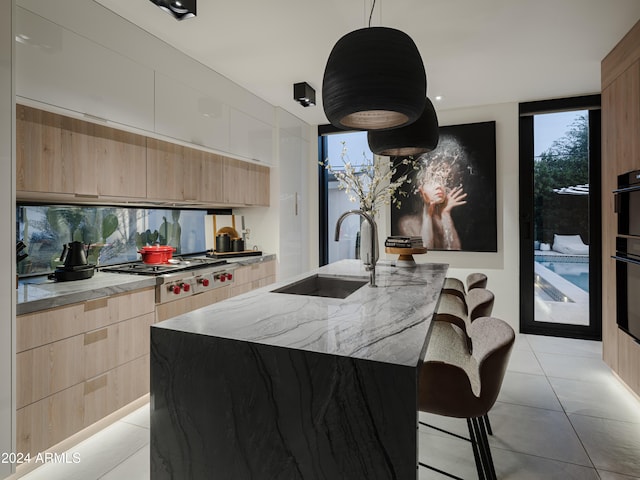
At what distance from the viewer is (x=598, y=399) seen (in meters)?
2.63

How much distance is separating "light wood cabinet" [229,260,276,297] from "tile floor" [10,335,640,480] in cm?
132

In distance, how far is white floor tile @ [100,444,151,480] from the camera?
1.87 m

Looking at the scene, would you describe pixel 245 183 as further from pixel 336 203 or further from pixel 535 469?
pixel 535 469

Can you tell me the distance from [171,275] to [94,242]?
0.74 m

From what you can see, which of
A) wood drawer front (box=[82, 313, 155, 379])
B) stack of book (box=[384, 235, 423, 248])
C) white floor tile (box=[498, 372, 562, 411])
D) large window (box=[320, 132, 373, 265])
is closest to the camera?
wood drawer front (box=[82, 313, 155, 379])

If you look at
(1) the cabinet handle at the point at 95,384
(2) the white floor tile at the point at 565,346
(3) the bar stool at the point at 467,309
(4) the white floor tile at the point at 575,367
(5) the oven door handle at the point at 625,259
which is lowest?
(4) the white floor tile at the point at 575,367

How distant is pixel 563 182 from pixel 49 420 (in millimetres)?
4798

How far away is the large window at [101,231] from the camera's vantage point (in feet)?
8.00

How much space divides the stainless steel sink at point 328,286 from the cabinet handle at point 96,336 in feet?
3.85

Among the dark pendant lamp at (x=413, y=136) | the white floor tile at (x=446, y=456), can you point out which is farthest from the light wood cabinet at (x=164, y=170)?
the white floor tile at (x=446, y=456)

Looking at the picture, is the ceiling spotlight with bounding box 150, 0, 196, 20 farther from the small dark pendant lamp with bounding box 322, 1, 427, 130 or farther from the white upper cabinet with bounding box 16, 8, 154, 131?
the small dark pendant lamp with bounding box 322, 1, 427, 130

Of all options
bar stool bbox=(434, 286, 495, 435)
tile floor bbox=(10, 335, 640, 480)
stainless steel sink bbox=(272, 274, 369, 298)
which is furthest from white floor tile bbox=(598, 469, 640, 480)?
stainless steel sink bbox=(272, 274, 369, 298)

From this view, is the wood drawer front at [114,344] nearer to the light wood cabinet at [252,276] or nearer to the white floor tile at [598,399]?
the light wood cabinet at [252,276]

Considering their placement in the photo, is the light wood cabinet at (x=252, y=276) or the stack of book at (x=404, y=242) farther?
the light wood cabinet at (x=252, y=276)
